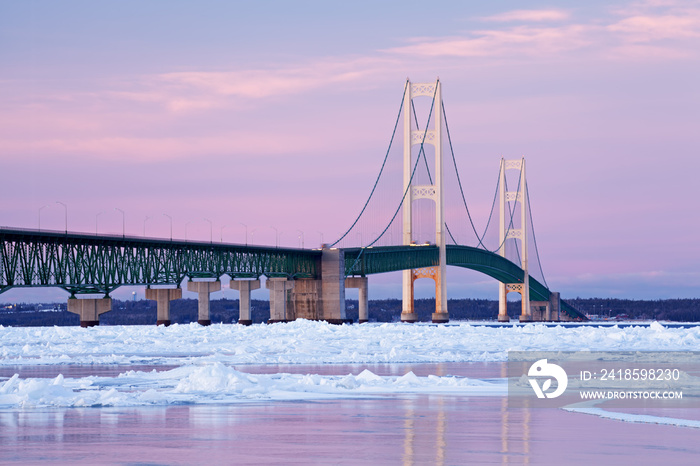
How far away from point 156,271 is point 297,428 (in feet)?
270

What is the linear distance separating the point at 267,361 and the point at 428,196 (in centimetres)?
8400

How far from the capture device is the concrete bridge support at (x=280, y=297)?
102519 mm

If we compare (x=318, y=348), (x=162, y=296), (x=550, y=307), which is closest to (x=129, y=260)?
(x=162, y=296)

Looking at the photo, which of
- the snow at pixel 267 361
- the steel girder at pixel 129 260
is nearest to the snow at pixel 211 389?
the snow at pixel 267 361

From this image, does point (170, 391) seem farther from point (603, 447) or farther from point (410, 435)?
point (603, 447)

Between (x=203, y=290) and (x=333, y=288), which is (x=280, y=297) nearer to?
(x=333, y=288)

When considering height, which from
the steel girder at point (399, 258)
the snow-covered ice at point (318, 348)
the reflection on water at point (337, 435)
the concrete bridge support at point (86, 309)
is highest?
the steel girder at point (399, 258)

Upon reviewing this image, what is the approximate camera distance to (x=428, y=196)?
11075cm

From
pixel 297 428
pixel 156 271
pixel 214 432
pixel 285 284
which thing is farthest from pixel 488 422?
pixel 285 284

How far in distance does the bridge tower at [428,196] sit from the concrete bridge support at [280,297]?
13.8m

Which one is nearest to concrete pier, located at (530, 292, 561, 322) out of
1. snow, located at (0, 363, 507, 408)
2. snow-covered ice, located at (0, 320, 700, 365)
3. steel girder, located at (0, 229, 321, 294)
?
steel girder, located at (0, 229, 321, 294)

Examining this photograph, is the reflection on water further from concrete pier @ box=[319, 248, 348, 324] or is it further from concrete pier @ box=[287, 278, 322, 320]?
concrete pier @ box=[287, 278, 322, 320]

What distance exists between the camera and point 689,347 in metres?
37.2

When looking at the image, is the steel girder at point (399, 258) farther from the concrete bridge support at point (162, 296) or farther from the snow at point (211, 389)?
the snow at point (211, 389)
